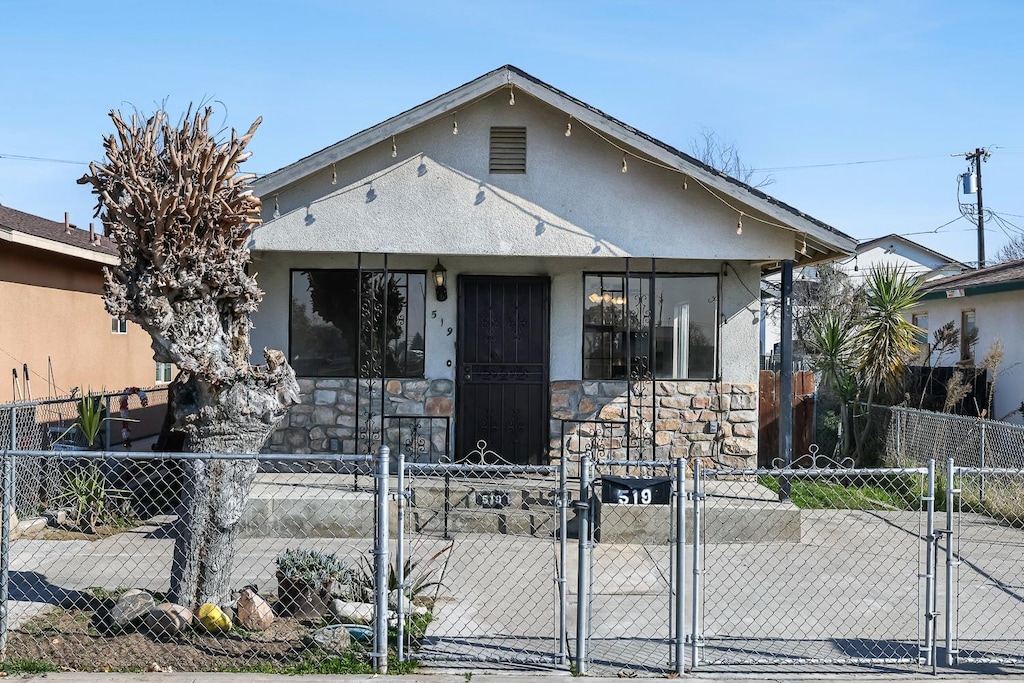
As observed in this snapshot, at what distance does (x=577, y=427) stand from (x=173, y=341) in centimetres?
627

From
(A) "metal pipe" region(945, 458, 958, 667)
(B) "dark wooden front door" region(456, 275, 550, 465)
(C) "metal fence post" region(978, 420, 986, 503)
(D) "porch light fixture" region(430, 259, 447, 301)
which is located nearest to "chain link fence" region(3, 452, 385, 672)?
(B) "dark wooden front door" region(456, 275, 550, 465)

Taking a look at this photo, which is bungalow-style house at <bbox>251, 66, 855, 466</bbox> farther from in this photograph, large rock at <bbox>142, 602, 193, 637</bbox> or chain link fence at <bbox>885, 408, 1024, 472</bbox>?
large rock at <bbox>142, 602, 193, 637</bbox>

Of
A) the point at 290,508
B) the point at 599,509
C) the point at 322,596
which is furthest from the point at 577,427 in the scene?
the point at 322,596

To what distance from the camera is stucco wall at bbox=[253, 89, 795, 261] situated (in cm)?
1052

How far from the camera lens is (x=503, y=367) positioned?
11750mm

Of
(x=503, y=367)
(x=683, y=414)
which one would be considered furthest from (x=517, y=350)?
(x=683, y=414)

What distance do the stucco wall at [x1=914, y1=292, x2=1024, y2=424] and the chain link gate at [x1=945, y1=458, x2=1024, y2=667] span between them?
501 cm

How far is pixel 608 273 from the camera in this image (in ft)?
38.9

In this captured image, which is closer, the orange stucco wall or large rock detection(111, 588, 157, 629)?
large rock detection(111, 588, 157, 629)

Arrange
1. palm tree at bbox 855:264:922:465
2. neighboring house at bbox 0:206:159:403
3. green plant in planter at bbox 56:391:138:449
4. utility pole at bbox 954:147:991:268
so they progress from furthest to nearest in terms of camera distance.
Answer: utility pole at bbox 954:147:991:268
palm tree at bbox 855:264:922:465
neighboring house at bbox 0:206:159:403
green plant in planter at bbox 56:391:138:449

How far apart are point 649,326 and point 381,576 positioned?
6864mm

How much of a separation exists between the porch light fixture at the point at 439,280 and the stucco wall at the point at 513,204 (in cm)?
107

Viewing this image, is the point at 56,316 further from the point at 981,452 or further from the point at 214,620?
the point at 981,452

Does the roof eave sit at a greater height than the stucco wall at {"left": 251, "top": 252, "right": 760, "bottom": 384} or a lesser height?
greater
